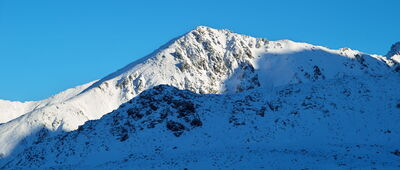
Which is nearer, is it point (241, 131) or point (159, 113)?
point (241, 131)

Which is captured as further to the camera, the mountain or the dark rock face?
the dark rock face

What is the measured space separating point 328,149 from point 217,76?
8063 centimetres

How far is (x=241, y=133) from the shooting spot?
48000 millimetres

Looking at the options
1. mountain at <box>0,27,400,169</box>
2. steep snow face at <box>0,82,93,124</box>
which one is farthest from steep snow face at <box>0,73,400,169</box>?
steep snow face at <box>0,82,93,124</box>

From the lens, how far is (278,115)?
172 ft

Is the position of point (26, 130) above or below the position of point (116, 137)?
above

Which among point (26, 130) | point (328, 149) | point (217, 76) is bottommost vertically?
point (328, 149)

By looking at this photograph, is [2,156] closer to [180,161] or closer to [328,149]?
[180,161]

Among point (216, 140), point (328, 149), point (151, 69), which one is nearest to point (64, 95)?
point (151, 69)

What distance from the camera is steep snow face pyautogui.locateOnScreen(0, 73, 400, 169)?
3775cm

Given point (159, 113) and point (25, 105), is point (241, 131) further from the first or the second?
point (25, 105)

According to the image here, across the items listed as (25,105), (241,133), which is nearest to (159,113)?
(241,133)

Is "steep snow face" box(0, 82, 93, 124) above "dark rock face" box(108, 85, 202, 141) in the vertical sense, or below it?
above

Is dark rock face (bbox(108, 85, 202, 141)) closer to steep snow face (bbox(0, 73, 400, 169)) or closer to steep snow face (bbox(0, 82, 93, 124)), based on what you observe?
steep snow face (bbox(0, 73, 400, 169))
